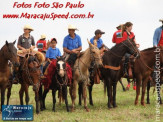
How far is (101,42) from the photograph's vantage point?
12.9 m

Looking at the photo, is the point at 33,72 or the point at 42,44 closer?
the point at 33,72

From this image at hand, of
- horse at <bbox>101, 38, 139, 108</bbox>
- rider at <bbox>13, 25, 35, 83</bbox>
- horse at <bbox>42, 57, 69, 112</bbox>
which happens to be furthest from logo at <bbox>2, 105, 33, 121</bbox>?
horse at <bbox>101, 38, 139, 108</bbox>

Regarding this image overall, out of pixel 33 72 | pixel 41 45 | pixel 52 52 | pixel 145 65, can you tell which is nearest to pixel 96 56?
pixel 52 52

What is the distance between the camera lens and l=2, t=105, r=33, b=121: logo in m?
9.57

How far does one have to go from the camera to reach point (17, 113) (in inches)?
392

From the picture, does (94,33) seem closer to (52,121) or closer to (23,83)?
(23,83)

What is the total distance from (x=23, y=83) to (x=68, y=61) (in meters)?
1.99

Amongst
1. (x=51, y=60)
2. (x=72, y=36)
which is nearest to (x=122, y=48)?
(x=72, y=36)

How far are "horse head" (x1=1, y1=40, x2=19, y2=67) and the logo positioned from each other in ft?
5.16

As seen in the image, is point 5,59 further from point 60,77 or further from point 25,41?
point 60,77

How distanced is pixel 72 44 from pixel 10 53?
2.79 meters

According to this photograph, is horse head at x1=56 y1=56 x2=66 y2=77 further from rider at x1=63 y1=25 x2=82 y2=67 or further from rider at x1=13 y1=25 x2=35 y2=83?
rider at x1=13 y1=25 x2=35 y2=83

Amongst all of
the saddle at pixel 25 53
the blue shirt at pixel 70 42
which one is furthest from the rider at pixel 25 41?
the blue shirt at pixel 70 42

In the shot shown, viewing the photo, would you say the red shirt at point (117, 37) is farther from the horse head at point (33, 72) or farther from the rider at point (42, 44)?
the rider at point (42, 44)
